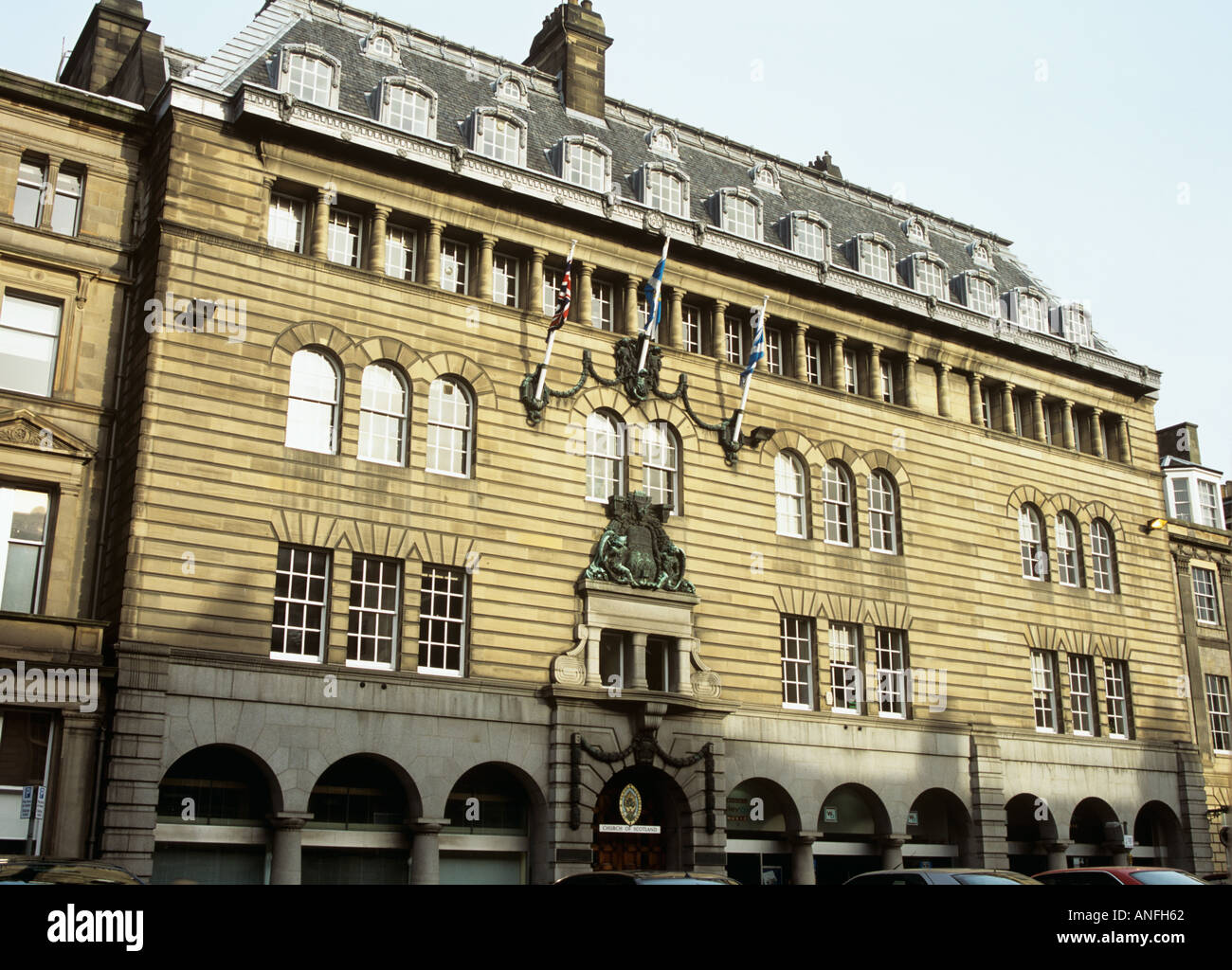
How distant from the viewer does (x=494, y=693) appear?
29.4 metres

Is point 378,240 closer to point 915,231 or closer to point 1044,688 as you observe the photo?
point 915,231

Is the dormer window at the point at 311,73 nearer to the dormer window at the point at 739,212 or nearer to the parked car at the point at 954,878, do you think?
the dormer window at the point at 739,212

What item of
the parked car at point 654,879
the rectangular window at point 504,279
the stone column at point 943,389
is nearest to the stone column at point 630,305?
the rectangular window at point 504,279

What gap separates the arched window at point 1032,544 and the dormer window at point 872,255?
9146 millimetres

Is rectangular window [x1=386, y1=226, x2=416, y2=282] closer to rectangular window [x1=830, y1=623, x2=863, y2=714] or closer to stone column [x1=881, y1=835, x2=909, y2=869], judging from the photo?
rectangular window [x1=830, y1=623, x2=863, y2=714]

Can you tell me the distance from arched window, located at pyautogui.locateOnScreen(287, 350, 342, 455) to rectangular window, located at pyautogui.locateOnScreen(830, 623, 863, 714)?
1554 cm

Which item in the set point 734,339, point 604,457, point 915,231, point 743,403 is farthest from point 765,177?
point 604,457

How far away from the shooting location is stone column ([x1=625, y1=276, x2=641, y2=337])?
113ft

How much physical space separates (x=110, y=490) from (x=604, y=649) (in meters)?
12.4

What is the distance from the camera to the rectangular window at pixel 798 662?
34800 mm

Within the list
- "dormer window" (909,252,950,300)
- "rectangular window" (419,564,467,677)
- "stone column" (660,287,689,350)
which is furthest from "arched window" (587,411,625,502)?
"dormer window" (909,252,950,300)

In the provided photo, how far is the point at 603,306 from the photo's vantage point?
34812 millimetres
